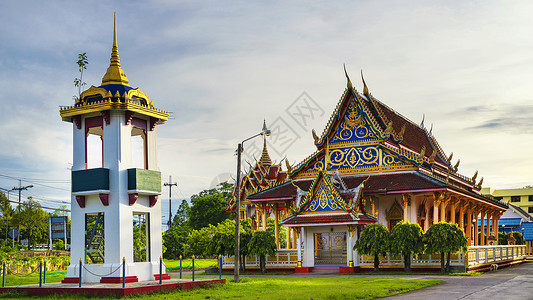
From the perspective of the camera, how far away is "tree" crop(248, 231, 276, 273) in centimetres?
3253

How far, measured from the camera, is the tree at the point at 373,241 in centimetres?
2939

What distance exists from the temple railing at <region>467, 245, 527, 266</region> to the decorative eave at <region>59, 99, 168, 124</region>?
16.1 m

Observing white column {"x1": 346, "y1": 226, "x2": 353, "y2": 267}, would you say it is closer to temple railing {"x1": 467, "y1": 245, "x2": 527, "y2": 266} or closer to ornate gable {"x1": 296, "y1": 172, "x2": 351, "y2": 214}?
ornate gable {"x1": 296, "y1": 172, "x2": 351, "y2": 214}

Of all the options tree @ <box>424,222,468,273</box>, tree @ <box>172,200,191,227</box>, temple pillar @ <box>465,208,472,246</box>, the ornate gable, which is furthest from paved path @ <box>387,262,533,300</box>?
tree @ <box>172,200,191,227</box>

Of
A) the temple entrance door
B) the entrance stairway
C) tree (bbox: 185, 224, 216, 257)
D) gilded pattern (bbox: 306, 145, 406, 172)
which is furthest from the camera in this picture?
tree (bbox: 185, 224, 216, 257)

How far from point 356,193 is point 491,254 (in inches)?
348

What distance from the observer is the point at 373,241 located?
1166 inches

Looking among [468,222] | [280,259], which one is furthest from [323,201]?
[468,222]

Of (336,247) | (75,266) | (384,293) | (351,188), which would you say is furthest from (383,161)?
(75,266)

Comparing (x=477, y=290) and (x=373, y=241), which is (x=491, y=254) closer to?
(x=373, y=241)

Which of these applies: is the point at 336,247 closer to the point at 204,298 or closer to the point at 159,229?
the point at 159,229

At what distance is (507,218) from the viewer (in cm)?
6988

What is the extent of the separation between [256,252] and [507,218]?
150ft

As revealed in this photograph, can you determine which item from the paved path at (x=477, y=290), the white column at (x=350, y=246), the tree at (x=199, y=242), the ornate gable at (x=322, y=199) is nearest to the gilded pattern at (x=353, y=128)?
the ornate gable at (x=322, y=199)
